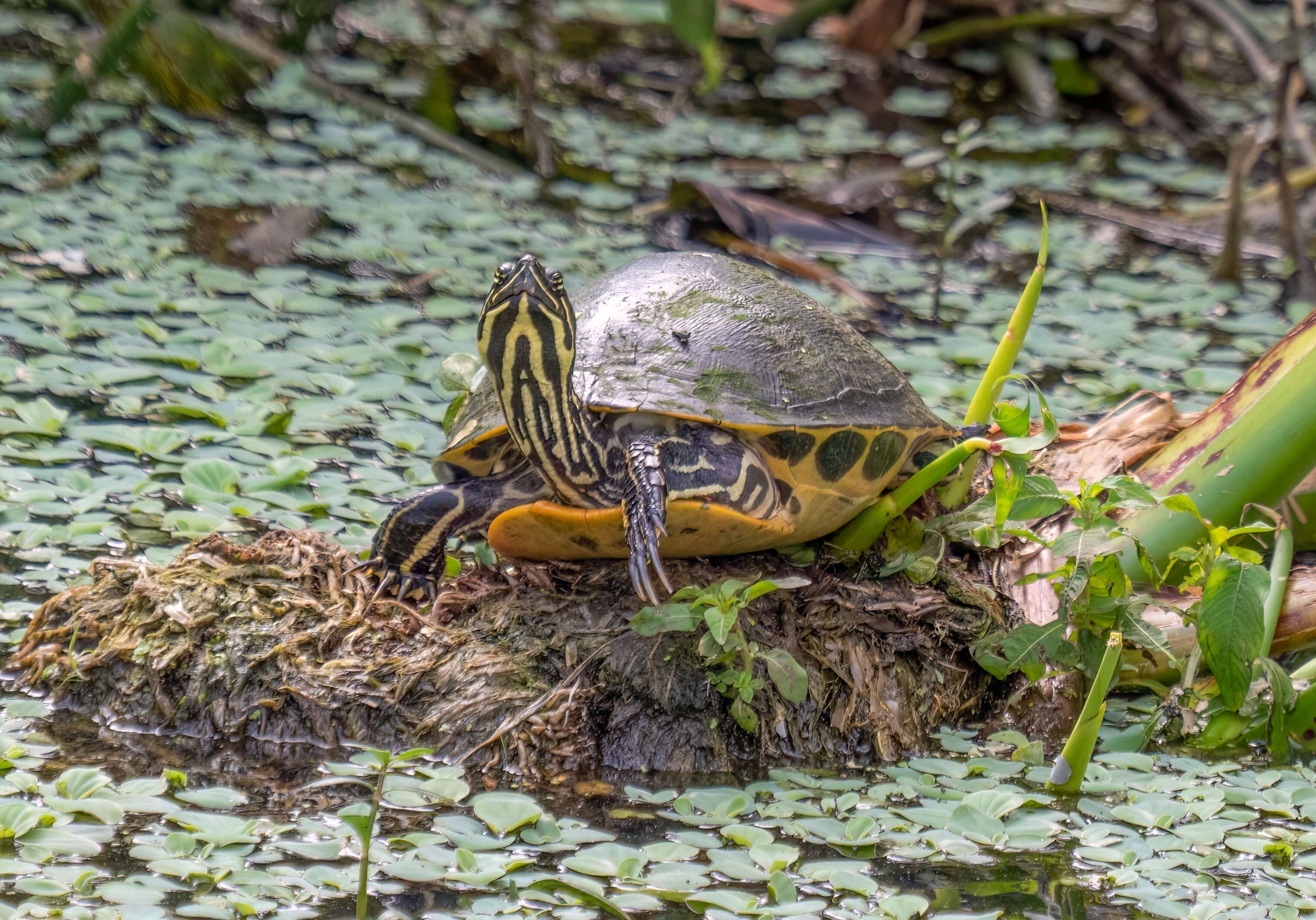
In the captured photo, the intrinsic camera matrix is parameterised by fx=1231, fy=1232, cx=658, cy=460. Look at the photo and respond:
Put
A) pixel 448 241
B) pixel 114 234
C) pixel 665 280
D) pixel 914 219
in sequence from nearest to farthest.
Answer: pixel 665 280 → pixel 114 234 → pixel 448 241 → pixel 914 219

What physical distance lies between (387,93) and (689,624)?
406 centimetres

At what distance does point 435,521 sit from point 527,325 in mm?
473

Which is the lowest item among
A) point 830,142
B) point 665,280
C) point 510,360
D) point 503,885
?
point 503,885

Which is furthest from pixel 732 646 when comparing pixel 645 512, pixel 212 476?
pixel 212 476

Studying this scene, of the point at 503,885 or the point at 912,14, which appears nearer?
the point at 503,885

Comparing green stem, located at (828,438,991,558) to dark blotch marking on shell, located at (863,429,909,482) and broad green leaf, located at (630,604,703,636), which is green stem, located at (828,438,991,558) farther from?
broad green leaf, located at (630,604,703,636)

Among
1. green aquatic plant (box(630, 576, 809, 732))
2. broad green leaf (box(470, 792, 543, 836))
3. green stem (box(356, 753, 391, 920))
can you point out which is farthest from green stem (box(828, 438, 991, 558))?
green stem (box(356, 753, 391, 920))

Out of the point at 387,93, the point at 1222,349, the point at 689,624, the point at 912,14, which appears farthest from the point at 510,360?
the point at 912,14

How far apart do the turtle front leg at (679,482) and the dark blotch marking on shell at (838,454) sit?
10cm

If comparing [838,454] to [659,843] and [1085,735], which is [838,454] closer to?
[1085,735]

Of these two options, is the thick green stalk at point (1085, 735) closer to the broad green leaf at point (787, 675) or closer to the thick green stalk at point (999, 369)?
the broad green leaf at point (787, 675)

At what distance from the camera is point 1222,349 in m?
3.89

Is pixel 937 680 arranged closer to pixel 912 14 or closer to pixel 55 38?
pixel 55 38

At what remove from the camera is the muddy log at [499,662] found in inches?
78.4
